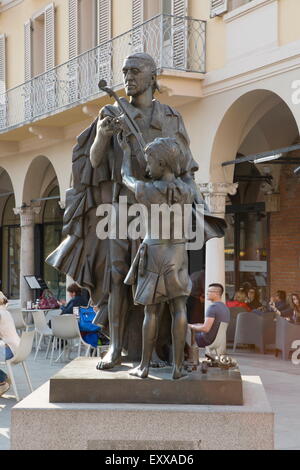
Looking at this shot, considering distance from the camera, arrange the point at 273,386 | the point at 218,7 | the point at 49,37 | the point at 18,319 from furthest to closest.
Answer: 1. the point at 49,37
2. the point at 18,319
3. the point at 218,7
4. the point at 273,386

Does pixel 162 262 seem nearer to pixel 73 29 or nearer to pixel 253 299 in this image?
pixel 253 299

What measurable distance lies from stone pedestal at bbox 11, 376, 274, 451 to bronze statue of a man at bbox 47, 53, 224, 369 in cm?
57

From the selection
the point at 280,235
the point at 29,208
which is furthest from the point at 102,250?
the point at 29,208

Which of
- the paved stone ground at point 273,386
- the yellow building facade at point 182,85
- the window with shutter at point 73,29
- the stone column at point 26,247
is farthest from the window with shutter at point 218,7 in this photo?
the stone column at point 26,247

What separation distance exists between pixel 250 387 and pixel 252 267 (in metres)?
13.9

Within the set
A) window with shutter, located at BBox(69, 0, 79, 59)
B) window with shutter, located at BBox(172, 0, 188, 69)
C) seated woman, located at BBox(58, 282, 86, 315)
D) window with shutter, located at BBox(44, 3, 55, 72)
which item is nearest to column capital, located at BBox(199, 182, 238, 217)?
window with shutter, located at BBox(172, 0, 188, 69)

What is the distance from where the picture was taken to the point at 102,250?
19.0ft

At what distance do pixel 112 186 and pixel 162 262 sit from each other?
935mm

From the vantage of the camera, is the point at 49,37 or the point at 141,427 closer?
the point at 141,427

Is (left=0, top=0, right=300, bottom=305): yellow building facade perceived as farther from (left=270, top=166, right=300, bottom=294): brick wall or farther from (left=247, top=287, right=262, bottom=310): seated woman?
(left=247, top=287, right=262, bottom=310): seated woman

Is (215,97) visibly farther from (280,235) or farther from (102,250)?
(102,250)

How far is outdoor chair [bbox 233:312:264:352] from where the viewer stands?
1488 cm

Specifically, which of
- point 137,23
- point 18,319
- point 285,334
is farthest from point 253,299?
point 137,23

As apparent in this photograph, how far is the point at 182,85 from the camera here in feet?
47.9
